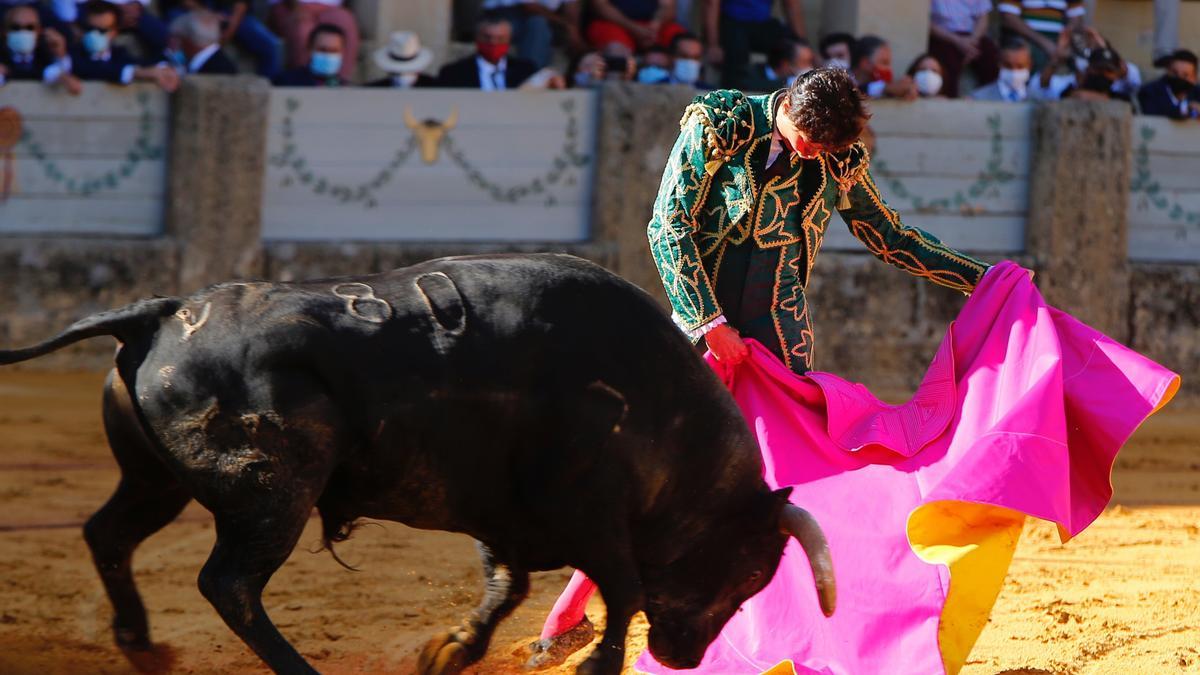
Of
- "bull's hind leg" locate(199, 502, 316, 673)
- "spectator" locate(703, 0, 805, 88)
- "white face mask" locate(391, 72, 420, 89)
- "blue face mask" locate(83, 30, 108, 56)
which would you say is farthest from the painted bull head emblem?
"bull's hind leg" locate(199, 502, 316, 673)

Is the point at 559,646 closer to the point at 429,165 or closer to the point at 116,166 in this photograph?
the point at 429,165

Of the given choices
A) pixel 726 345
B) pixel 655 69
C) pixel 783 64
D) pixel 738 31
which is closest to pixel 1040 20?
pixel 738 31

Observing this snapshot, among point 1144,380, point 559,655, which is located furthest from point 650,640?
point 1144,380

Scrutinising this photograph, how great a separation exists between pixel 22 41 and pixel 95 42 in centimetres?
32

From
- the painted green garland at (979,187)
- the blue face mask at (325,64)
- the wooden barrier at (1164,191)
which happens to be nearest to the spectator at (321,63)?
the blue face mask at (325,64)

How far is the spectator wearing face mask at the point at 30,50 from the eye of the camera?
24.0ft

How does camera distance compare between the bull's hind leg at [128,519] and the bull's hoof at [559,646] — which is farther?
the bull's hoof at [559,646]

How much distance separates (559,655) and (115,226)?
15.2ft

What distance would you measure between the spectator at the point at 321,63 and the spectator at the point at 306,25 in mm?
83

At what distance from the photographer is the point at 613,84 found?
7832 mm

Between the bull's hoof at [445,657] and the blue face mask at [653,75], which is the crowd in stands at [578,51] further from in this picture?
the bull's hoof at [445,657]

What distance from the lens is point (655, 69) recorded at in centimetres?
799

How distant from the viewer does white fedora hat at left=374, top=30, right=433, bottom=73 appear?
313 inches

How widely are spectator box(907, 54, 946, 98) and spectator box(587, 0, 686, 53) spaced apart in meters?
1.23
